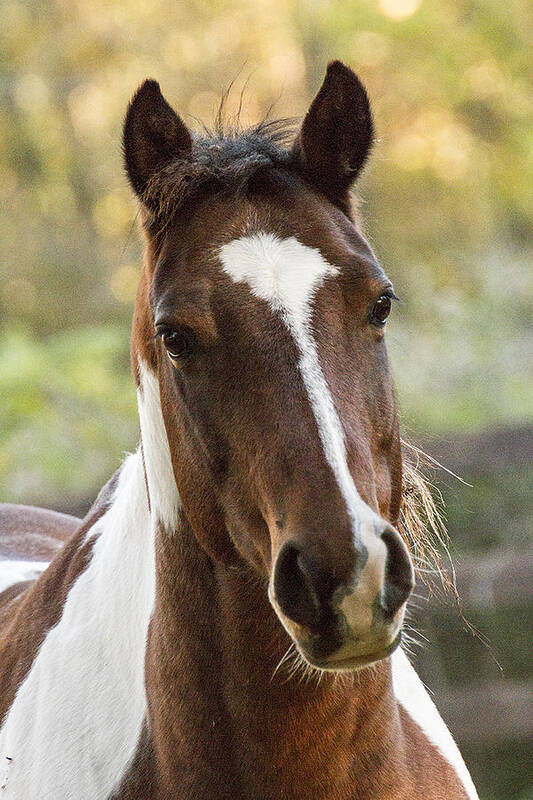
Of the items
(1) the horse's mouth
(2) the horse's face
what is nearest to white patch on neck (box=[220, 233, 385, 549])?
(2) the horse's face

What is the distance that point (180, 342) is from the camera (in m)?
1.98

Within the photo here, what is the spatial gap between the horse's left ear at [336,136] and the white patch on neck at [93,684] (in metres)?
0.86

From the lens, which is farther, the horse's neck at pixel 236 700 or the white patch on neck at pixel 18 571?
the white patch on neck at pixel 18 571

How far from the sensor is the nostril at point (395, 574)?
1675 millimetres

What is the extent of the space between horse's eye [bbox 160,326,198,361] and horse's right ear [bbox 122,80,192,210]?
14.9 inches

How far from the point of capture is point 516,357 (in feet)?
34.5

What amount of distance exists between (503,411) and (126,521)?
781 centimetres

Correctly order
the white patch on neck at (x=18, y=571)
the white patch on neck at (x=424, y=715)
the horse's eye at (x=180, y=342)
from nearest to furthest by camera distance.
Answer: the horse's eye at (x=180, y=342), the white patch on neck at (x=424, y=715), the white patch on neck at (x=18, y=571)

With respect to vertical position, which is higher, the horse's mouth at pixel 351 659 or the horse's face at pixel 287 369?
the horse's face at pixel 287 369

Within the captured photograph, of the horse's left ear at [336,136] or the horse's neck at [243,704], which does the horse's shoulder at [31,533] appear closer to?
the horse's neck at [243,704]

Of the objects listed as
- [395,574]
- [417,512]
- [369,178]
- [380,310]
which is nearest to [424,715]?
[417,512]

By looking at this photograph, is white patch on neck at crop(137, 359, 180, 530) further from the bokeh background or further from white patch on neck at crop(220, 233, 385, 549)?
the bokeh background

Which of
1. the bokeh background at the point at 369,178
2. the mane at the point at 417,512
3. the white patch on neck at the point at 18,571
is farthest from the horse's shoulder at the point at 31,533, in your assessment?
the bokeh background at the point at 369,178

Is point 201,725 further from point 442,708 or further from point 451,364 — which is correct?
point 451,364
